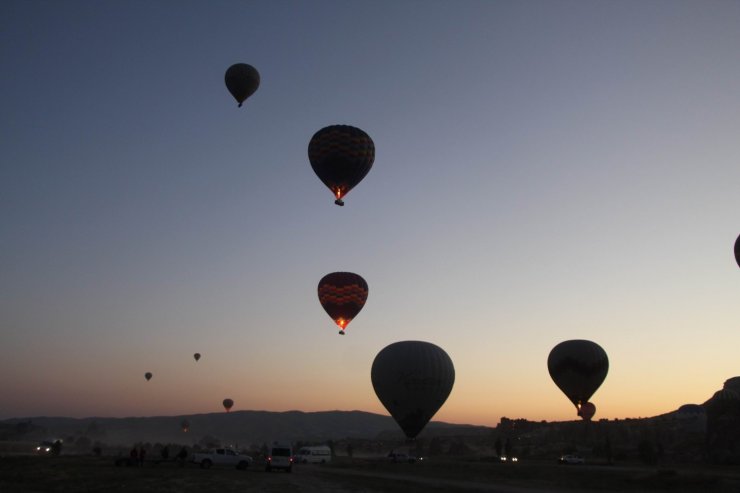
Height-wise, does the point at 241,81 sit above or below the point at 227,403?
above

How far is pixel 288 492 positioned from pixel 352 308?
763 inches

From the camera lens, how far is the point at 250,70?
47.4 m

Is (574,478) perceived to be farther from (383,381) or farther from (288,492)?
(288,492)

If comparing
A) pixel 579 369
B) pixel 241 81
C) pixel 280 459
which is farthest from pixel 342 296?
pixel 579 369

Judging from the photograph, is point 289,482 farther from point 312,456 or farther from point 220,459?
point 312,456

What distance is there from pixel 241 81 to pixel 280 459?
29.7 m

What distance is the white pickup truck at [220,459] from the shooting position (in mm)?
41406

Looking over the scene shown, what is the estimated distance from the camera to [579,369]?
52594 mm

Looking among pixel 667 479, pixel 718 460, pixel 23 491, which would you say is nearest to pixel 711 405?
pixel 718 460

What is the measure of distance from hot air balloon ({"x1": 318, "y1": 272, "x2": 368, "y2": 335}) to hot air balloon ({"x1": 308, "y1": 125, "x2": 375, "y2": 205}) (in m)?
8.03

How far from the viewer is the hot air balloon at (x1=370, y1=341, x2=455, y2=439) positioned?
1612 inches

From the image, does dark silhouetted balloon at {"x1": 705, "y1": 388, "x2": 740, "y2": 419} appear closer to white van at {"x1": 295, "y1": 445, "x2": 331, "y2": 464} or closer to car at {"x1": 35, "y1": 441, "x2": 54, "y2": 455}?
white van at {"x1": 295, "y1": 445, "x2": 331, "y2": 464}

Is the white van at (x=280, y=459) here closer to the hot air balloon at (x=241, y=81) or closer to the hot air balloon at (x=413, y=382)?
the hot air balloon at (x=413, y=382)

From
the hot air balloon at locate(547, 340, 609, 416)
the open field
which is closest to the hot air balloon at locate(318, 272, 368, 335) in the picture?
the open field
